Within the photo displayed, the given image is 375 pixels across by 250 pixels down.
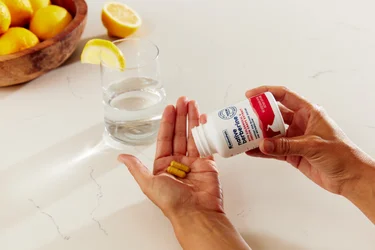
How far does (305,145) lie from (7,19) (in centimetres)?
68

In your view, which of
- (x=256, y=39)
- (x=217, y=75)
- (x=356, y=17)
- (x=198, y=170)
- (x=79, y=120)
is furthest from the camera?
(x=356, y=17)

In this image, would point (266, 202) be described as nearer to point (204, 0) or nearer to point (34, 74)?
point (34, 74)

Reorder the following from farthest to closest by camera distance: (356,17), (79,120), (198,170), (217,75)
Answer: (356,17)
(217,75)
(79,120)
(198,170)

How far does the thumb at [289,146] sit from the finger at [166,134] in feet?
0.70

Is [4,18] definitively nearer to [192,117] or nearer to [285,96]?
[192,117]

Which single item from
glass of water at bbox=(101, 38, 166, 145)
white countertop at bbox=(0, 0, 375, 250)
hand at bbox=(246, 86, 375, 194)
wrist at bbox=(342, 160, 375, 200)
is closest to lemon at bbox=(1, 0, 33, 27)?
white countertop at bbox=(0, 0, 375, 250)

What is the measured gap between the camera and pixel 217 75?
3.89 ft

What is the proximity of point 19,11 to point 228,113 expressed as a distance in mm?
595

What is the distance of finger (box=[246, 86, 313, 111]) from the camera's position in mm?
918

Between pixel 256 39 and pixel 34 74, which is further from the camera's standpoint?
pixel 256 39

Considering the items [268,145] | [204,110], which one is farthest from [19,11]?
[268,145]

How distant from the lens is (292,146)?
0.78m

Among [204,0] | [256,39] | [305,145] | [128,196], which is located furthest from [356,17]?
[128,196]

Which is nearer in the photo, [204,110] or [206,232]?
[206,232]
